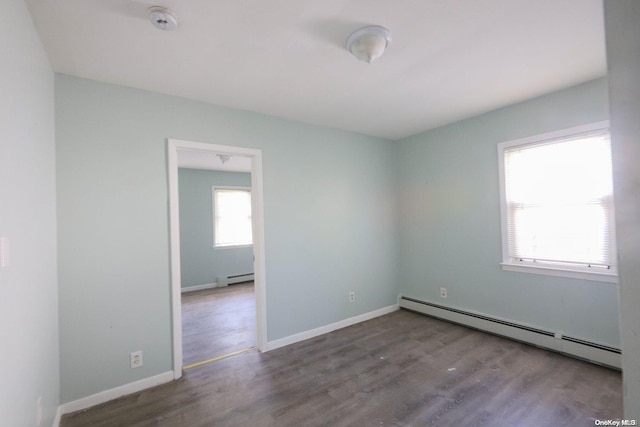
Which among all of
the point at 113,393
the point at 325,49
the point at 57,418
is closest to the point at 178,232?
the point at 113,393

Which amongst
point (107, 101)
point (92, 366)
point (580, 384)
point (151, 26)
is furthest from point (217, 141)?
point (580, 384)

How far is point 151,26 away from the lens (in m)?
1.66

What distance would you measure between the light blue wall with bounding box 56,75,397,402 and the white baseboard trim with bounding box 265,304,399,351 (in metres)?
0.06

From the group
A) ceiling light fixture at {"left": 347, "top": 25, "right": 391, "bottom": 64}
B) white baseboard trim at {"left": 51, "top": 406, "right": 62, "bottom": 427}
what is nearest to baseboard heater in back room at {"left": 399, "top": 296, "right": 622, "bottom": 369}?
ceiling light fixture at {"left": 347, "top": 25, "right": 391, "bottom": 64}

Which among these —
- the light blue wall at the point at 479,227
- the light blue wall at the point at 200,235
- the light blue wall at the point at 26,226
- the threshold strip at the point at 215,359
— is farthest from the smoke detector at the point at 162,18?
the light blue wall at the point at 200,235

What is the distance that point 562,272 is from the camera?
276 cm

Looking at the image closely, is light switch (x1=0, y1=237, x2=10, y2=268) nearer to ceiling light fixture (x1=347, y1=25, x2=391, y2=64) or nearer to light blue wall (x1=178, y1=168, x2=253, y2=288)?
ceiling light fixture (x1=347, y1=25, x2=391, y2=64)

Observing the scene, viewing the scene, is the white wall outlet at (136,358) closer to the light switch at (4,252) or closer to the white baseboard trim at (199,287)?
the light switch at (4,252)

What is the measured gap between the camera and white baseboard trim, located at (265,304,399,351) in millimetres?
3110

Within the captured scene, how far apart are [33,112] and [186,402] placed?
224 centimetres

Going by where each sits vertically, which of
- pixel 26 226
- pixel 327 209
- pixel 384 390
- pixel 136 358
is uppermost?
pixel 327 209

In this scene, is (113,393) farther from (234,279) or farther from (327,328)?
(234,279)

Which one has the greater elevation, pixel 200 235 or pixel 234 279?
pixel 200 235

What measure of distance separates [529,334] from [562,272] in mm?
741
